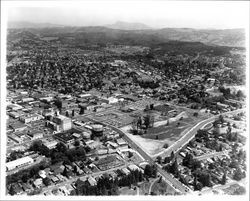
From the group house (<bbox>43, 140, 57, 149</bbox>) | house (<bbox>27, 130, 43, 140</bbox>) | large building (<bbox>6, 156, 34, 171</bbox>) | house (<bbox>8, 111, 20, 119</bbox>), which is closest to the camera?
large building (<bbox>6, 156, 34, 171</bbox>)

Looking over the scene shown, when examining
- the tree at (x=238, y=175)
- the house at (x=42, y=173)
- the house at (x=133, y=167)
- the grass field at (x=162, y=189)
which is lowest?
Answer: the house at (x=42, y=173)

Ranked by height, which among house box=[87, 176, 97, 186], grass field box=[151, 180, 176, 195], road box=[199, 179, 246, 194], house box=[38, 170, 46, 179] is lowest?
house box=[38, 170, 46, 179]

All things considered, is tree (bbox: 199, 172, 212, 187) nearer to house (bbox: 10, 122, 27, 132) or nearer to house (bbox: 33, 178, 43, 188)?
house (bbox: 33, 178, 43, 188)

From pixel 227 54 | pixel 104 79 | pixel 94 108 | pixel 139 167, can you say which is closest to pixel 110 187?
pixel 139 167

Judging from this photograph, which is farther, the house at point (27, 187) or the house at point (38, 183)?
the house at point (38, 183)

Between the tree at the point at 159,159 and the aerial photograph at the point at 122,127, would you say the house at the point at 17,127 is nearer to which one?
the aerial photograph at the point at 122,127

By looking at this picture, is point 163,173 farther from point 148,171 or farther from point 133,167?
point 133,167

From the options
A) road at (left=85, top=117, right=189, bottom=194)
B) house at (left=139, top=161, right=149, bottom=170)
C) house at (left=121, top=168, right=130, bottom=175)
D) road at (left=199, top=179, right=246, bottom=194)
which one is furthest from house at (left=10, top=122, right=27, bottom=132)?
road at (left=199, top=179, right=246, bottom=194)

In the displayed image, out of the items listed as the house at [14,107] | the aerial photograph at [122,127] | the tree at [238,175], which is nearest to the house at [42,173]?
the aerial photograph at [122,127]

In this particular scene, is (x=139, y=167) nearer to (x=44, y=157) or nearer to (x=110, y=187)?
(x=110, y=187)
